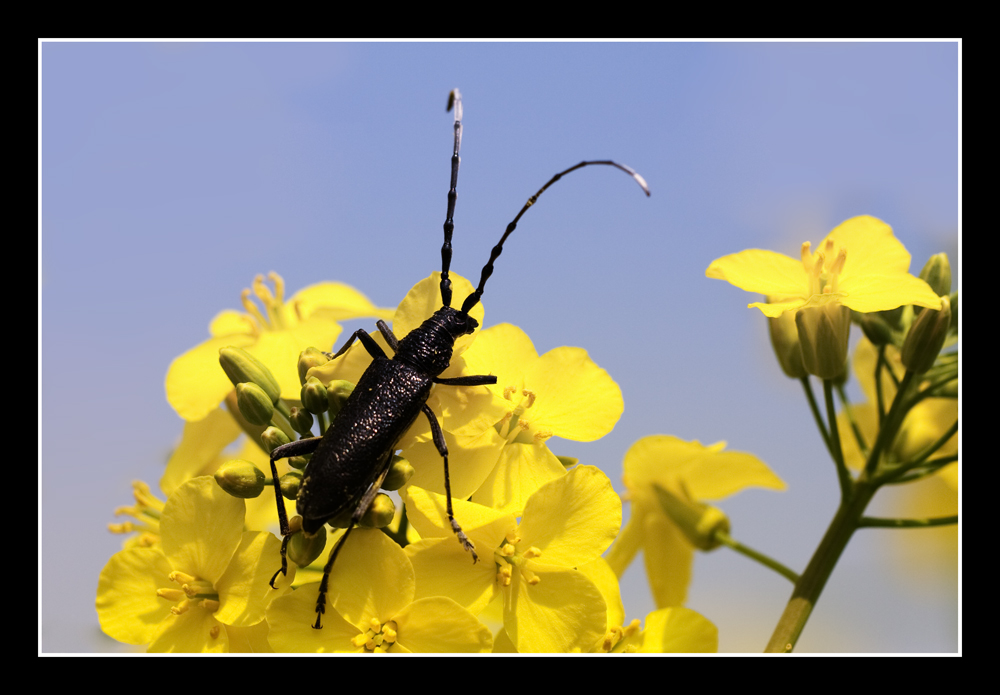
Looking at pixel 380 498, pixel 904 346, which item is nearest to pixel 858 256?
pixel 904 346

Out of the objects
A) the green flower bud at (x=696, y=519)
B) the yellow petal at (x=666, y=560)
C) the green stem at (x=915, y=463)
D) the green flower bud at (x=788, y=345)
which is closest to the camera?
the green stem at (x=915, y=463)

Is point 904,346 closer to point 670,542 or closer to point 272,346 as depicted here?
point 670,542

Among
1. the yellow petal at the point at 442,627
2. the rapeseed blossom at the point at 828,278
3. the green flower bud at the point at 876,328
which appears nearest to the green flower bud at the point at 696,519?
the rapeseed blossom at the point at 828,278

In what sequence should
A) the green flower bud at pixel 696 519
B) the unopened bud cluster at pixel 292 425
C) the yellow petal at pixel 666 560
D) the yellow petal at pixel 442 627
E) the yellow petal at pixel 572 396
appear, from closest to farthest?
the yellow petal at pixel 442 627 < the unopened bud cluster at pixel 292 425 < the yellow petal at pixel 572 396 < the green flower bud at pixel 696 519 < the yellow petal at pixel 666 560

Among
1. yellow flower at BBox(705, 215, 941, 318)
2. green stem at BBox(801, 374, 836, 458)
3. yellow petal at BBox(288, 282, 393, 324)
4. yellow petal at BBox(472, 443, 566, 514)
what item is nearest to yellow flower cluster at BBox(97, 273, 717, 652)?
yellow petal at BBox(472, 443, 566, 514)

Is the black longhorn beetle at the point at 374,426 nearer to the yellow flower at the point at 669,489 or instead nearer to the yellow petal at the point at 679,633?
the yellow petal at the point at 679,633

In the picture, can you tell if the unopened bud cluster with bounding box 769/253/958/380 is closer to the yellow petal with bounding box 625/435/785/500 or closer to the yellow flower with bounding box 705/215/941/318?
the yellow flower with bounding box 705/215/941/318
